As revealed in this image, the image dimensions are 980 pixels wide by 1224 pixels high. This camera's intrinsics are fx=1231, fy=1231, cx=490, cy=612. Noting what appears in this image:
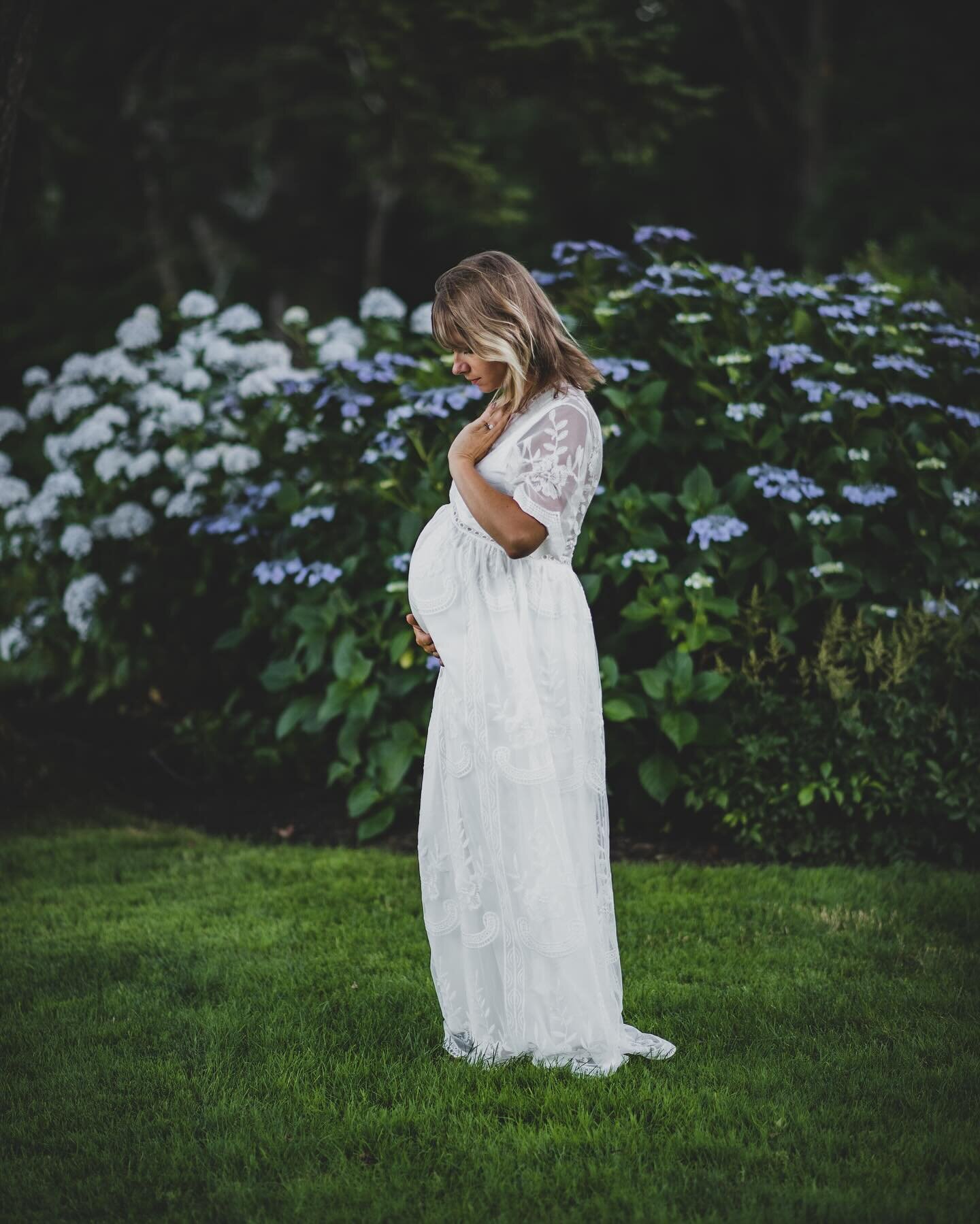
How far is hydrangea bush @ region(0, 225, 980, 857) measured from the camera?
5.03 meters

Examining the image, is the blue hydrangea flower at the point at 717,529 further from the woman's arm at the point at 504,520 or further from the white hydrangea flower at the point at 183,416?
the white hydrangea flower at the point at 183,416

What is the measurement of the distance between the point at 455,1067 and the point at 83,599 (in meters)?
3.76

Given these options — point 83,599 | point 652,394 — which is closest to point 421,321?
point 652,394

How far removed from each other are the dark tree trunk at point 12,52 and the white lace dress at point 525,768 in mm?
3003

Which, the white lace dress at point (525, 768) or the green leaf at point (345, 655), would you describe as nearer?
the white lace dress at point (525, 768)

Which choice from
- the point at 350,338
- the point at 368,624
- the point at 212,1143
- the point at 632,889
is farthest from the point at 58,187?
the point at 212,1143

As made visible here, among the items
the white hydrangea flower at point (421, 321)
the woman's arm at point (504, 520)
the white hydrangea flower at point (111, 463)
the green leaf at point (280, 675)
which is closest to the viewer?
the woman's arm at point (504, 520)

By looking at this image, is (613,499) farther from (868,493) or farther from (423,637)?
(423,637)

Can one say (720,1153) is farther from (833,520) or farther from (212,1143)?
(833,520)

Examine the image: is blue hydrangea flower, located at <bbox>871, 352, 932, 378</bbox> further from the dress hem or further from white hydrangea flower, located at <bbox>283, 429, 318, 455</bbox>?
the dress hem

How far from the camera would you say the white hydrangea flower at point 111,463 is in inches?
237

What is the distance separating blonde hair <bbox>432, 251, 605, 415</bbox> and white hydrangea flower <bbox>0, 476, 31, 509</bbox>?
4.26 meters

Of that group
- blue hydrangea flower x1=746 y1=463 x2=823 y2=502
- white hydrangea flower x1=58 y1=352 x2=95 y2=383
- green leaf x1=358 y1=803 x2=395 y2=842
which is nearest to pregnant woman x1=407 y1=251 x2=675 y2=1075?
blue hydrangea flower x1=746 y1=463 x2=823 y2=502

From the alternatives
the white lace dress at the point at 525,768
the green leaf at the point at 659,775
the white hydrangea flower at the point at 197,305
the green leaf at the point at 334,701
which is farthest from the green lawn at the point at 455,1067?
the white hydrangea flower at the point at 197,305
